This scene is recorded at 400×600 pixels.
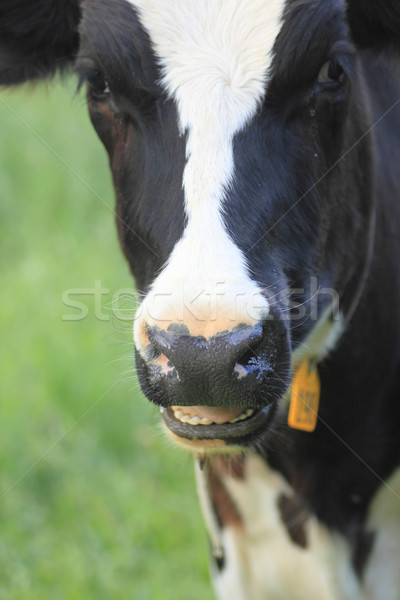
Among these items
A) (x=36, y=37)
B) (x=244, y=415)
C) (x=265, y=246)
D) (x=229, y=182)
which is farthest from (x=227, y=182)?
(x=36, y=37)

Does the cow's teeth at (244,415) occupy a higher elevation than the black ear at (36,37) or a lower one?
lower

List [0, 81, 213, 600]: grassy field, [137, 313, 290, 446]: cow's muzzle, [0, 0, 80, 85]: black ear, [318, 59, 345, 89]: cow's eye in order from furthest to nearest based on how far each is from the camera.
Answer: [0, 81, 213, 600]: grassy field < [0, 0, 80, 85]: black ear < [318, 59, 345, 89]: cow's eye < [137, 313, 290, 446]: cow's muzzle

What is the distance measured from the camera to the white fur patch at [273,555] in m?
3.03

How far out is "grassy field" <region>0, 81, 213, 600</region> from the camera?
414 cm

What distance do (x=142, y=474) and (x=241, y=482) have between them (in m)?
1.81

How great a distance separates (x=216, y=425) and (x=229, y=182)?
0.64 m

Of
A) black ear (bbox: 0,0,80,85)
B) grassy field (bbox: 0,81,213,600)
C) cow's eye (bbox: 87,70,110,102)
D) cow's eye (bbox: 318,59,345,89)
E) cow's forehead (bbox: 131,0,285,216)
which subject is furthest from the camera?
grassy field (bbox: 0,81,213,600)

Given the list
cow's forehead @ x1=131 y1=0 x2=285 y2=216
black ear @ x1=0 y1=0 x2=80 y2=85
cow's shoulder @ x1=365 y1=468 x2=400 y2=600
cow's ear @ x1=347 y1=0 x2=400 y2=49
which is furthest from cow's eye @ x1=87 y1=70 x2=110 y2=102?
cow's shoulder @ x1=365 y1=468 x2=400 y2=600

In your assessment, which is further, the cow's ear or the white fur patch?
the white fur patch

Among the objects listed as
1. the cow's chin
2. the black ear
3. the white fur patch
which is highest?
the black ear

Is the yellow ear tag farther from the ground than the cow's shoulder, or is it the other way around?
the yellow ear tag

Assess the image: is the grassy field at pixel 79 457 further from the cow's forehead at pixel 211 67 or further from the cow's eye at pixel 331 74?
the cow's eye at pixel 331 74

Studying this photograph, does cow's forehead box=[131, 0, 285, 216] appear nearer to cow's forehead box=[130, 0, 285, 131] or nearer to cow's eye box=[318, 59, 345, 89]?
cow's forehead box=[130, 0, 285, 131]

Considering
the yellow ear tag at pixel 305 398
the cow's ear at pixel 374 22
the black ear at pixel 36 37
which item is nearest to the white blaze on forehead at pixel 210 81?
the cow's ear at pixel 374 22
